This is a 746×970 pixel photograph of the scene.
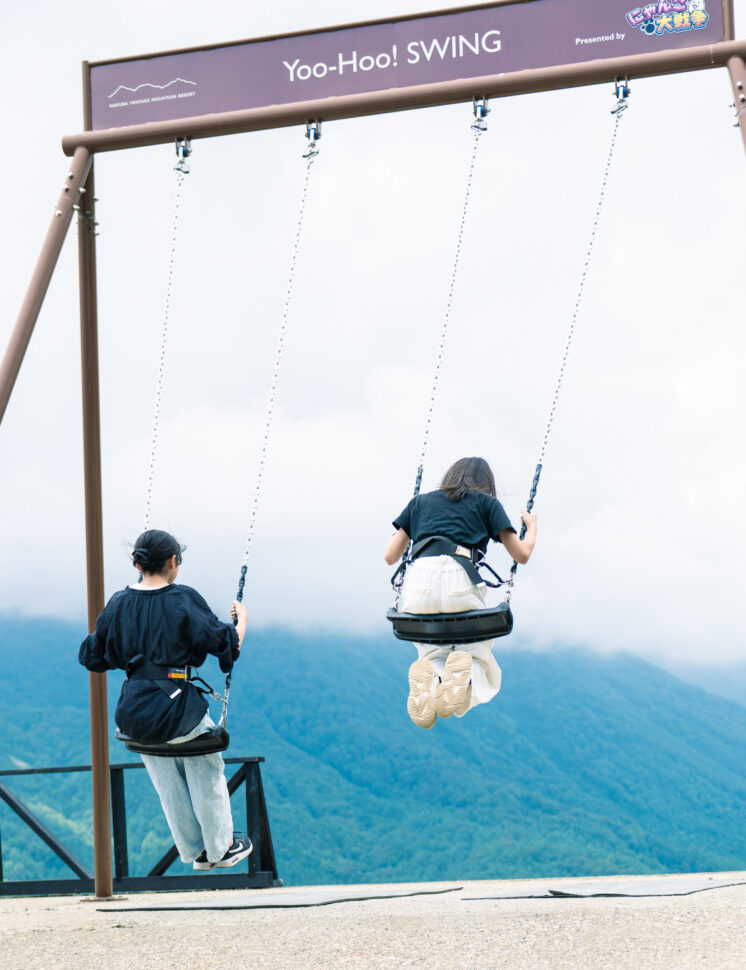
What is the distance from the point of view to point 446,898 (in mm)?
6816

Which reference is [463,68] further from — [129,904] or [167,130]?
[129,904]

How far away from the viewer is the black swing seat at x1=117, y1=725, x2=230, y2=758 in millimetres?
5676

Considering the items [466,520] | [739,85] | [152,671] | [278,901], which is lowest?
[278,901]

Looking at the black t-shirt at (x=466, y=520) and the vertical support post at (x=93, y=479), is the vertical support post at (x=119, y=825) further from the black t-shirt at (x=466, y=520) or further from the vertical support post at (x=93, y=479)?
the black t-shirt at (x=466, y=520)

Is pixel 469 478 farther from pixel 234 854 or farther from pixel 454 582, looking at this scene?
pixel 234 854

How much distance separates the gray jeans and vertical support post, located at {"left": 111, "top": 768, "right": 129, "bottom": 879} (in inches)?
115

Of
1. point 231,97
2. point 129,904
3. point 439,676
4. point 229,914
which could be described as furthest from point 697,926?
point 231,97

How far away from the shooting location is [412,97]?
6.53 metres

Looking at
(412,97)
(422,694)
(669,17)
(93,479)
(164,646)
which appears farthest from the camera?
(93,479)

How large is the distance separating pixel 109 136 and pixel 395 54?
1758 millimetres

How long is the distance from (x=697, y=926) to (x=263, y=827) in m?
4.68

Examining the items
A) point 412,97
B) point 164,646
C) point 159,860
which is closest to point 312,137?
point 412,97

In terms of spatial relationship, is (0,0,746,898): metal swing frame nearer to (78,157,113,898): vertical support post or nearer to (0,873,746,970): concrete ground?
(78,157,113,898): vertical support post

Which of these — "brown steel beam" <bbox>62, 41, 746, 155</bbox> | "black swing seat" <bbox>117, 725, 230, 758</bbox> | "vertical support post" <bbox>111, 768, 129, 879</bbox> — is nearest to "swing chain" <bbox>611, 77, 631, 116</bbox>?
"brown steel beam" <bbox>62, 41, 746, 155</bbox>
